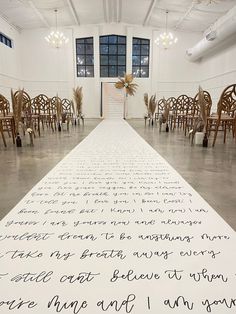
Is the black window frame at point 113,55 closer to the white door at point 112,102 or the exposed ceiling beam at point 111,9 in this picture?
the white door at point 112,102

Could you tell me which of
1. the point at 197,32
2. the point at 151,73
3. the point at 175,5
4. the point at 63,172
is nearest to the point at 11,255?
the point at 63,172

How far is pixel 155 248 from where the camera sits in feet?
3.20

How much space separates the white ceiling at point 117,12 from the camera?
902 cm

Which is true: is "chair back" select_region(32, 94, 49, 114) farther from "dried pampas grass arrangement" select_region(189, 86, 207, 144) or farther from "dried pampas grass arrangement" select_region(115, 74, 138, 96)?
"dried pampas grass arrangement" select_region(115, 74, 138, 96)

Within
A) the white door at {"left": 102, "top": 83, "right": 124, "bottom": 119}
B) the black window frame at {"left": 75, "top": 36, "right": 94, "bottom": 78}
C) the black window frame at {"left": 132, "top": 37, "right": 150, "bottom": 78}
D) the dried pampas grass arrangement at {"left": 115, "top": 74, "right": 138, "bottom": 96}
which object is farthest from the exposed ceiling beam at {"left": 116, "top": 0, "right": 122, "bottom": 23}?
the white door at {"left": 102, "top": 83, "right": 124, "bottom": 119}

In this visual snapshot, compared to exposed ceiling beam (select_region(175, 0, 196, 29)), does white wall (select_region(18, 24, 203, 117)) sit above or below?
below

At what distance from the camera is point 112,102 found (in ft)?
44.9

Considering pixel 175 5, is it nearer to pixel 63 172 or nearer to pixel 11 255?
pixel 63 172

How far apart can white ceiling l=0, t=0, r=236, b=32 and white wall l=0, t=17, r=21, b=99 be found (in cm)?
42

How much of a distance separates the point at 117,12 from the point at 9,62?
513cm

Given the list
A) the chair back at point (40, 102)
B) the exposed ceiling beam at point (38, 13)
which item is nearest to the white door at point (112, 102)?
the exposed ceiling beam at point (38, 13)

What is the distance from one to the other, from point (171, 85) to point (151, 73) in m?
1.22

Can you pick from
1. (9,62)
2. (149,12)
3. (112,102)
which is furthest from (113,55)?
(9,62)

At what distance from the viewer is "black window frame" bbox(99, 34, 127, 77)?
12891 millimetres
